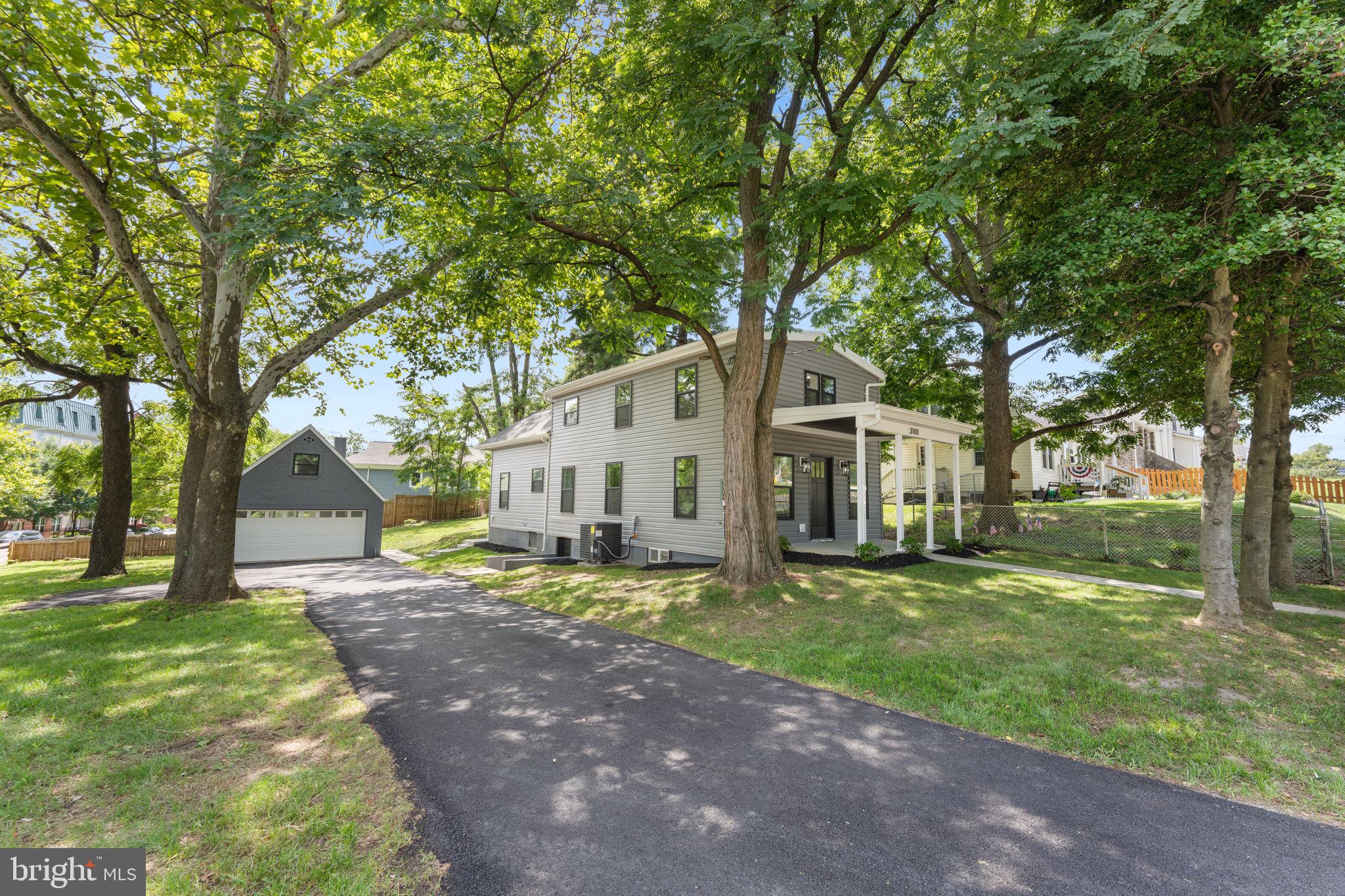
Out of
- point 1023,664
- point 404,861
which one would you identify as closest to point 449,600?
point 404,861

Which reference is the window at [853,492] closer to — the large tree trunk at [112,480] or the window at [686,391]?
the window at [686,391]

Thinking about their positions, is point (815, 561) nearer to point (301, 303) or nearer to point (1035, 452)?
point (301, 303)

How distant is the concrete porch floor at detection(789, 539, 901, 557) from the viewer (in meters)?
12.7

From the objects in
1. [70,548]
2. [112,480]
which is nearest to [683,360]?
[112,480]

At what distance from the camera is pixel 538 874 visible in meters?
2.71

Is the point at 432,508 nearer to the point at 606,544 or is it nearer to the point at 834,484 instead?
the point at 606,544

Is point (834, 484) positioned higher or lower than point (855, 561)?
higher

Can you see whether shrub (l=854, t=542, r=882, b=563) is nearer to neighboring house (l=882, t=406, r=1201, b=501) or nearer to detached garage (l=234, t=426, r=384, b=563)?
neighboring house (l=882, t=406, r=1201, b=501)

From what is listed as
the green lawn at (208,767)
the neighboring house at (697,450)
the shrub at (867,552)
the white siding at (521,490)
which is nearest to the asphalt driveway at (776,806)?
the green lawn at (208,767)

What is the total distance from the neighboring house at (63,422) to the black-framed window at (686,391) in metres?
58.7

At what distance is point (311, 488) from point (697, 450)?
14770 mm

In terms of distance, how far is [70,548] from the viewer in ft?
72.6

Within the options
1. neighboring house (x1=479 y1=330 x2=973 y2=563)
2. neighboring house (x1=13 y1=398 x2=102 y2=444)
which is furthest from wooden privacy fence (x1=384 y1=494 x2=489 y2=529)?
neighboring house (x1=13 y1=398 x2=102 y2=444)

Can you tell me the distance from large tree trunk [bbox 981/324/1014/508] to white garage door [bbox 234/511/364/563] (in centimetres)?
2173
